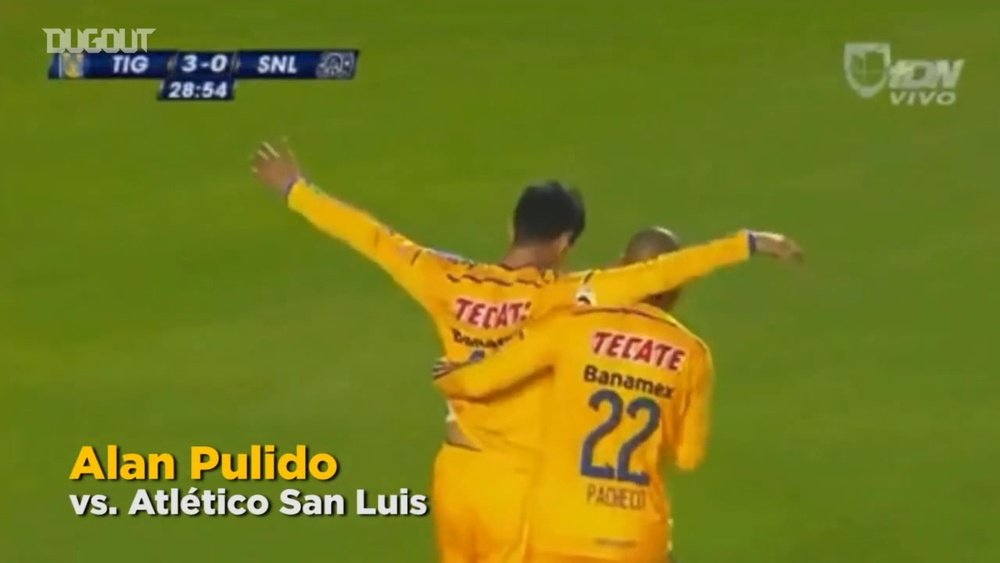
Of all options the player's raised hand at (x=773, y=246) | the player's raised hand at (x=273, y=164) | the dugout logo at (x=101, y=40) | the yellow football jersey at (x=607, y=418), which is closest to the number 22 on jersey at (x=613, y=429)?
the yellow football jersey at (x=607, y=418)

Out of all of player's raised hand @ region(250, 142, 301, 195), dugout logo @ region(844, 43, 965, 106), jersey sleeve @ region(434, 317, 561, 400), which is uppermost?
dugout logo @ region(844, 43, 965, 106)

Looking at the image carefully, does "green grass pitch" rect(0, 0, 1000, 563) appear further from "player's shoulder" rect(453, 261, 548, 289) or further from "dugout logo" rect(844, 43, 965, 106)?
"player's shoulder" rect(453, 261, 548, 289)

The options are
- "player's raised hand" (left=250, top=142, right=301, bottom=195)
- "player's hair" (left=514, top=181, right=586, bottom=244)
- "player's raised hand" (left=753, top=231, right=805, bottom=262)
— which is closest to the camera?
"player's raised hand" (left=753, top=231, right=805, bottom=262)

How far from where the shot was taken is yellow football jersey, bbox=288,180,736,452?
655cm

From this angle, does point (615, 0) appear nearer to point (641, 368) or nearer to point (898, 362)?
point (898, 362)

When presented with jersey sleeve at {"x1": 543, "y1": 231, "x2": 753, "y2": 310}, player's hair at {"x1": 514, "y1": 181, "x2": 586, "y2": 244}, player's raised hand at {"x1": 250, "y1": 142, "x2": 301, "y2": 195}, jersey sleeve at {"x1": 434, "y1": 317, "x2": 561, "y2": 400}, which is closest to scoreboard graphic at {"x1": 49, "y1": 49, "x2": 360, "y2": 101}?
player's raised hand at {"x1": 250, "y1": 142, "x2": 301, "y2": 195}

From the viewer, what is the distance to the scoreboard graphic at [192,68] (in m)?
8.38

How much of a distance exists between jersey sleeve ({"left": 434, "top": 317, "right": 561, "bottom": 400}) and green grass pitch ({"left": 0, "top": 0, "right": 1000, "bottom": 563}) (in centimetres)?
179

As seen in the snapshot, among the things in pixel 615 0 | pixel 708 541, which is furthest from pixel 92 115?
pixel 708 541

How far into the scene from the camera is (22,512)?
796 centimetres

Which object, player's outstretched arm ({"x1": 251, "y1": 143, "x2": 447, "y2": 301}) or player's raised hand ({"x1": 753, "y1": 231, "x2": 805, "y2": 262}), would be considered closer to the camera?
player's raised hand ({"x1": 753, "y1": 231, "x2": 805, "y2": 262})

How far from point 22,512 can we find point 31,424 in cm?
41

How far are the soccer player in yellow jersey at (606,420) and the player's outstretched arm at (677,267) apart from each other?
0.89 ft

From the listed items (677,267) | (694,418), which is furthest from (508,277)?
(694,418)
